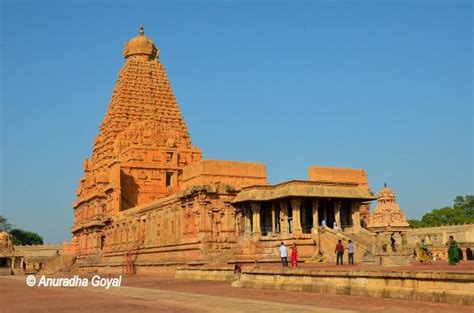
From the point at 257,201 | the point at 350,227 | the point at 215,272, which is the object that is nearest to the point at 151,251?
the point at 257,201

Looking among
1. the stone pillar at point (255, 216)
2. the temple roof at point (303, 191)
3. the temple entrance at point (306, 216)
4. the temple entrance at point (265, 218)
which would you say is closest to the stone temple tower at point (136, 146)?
the temple entrance at point (265, 218)

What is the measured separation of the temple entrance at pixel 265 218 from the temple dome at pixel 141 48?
192ft

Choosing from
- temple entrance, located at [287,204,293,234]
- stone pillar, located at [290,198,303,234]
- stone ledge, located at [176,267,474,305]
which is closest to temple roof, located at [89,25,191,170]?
temple entrance, located at [287,204,293,234]

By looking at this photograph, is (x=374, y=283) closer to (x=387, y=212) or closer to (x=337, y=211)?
(x=337, y=211)

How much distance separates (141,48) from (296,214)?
63039 mm

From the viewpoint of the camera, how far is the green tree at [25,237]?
16495 cm

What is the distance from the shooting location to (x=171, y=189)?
77.8m

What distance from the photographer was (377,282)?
698 inches

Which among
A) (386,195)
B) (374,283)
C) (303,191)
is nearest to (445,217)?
(386,195)

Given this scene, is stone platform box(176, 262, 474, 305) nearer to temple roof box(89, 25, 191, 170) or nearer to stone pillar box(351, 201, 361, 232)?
stone pillar box(351, 201, 361, 232)

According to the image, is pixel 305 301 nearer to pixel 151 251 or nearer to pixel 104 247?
pixel 151 251

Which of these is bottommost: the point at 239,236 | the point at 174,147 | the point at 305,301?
the point at 305,301

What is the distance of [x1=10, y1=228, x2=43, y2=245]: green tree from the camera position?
541 ft

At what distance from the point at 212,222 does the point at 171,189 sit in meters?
34.5
